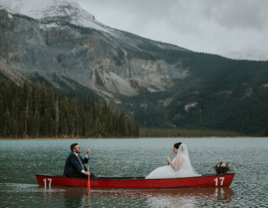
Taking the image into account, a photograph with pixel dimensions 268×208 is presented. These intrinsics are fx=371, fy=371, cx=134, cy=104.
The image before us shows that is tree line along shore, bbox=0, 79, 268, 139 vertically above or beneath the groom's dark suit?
above

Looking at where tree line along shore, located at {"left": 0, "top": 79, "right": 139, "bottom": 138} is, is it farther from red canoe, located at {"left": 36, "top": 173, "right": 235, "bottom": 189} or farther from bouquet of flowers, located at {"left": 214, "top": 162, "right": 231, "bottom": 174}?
bouquet of flowers, located at {"left": 214, "top": 162, "right": 231, "bottom": 174}

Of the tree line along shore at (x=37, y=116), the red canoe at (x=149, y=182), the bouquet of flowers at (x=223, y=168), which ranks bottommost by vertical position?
the red canoe at (x=149, y=182)

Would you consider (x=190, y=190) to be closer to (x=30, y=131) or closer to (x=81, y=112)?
(x=30, y=131)

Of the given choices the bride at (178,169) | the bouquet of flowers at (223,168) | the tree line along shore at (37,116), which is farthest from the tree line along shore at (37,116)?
the bouquet of flowers at (223,168)

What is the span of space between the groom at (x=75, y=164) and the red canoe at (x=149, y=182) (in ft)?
1.49

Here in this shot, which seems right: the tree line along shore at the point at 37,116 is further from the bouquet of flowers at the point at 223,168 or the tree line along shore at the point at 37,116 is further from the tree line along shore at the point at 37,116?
the bouquet of flowers at the point at 223,168

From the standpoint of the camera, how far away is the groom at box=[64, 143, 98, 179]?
29.9 m

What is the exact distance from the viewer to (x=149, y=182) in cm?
3047

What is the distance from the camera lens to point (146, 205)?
25375 mm

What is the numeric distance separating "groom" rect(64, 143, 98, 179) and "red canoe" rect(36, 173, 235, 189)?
17.8 inches

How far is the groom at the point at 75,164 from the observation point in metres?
29.9

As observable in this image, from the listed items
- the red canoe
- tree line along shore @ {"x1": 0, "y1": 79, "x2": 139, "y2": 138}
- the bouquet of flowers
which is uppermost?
tree line along shore @ {"x1": 0, "y1": 79, "x2": 139, "y2": 138}

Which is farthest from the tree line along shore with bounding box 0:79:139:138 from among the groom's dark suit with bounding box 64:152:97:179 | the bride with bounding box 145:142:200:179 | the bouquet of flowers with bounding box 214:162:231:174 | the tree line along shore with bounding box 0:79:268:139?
the bouquet of flowers with bounding box 214:162:231:174

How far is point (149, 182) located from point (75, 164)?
20.6 feet
